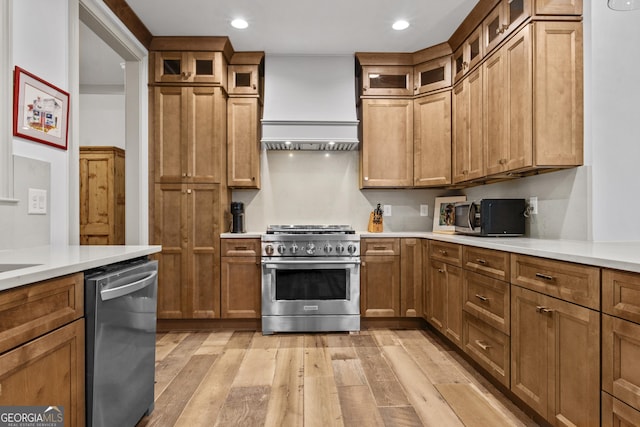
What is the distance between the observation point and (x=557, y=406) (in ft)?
5.03

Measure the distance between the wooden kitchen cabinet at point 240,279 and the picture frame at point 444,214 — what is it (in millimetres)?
1880

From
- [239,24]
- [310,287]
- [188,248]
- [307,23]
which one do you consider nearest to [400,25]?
[307,23]

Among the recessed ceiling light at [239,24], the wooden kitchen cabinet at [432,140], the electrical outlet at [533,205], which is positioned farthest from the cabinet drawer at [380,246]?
the recessed ceiling light at [239,24]

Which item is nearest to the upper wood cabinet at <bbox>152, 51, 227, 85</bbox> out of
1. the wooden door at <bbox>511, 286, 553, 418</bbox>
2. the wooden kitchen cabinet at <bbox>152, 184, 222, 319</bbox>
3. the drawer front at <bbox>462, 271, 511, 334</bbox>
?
the wooden kitchen cabinet at <bbox>152, 184, 222, 319</bbox>

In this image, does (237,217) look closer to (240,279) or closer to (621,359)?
(240,279)

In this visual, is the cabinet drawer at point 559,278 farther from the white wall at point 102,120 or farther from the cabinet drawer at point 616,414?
the white wall at point 102,120

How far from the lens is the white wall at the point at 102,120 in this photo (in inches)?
171

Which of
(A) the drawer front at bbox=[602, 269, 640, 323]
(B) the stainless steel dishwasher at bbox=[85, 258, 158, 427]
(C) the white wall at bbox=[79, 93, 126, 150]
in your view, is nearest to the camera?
(A) the drawer front at bbox=[602, 269, 640, 323]

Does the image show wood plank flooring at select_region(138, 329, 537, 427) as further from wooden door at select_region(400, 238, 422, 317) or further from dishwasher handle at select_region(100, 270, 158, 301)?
dishwasher handle at select_region(100, 270, 158, 301)

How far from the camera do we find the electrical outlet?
2.47 m

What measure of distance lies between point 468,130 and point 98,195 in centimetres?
401

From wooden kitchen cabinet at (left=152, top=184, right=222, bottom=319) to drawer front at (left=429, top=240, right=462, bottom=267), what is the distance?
1.92 metres

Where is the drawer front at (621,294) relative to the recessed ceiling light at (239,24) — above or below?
below

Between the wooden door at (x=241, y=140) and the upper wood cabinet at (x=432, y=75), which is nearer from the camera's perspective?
the upper wood cabinet at (x=432, y=75)
